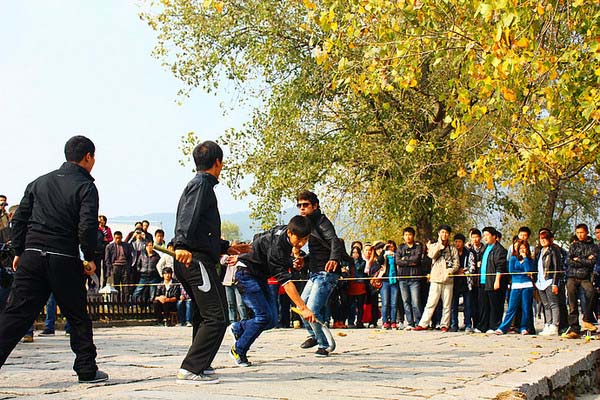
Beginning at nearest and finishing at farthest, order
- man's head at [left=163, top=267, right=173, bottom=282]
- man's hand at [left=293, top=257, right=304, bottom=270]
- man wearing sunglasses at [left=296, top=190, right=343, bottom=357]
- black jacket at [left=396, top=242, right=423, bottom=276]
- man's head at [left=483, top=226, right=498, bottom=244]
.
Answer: man wearing sunglasses at [left=296, top=190, right=343, bottom=357], man's hand at [left=293, top=257, right=304, bottom=270], man's head at [left=483, top=226, right=498, bottom=244], black jacket at [left=396, top=242, right=423, bottom=276], man's head at [left=163, top=267, right=173, bottom=282]

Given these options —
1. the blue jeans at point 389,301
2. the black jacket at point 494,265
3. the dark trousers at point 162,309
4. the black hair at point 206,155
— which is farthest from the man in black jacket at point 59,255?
the dark trousers at point 162,309

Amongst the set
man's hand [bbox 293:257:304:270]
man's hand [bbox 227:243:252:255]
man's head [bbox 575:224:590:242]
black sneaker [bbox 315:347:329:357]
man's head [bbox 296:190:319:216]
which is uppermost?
man's head [bbox 296:190:319:216]

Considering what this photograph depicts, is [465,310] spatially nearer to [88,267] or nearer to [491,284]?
[491,284]

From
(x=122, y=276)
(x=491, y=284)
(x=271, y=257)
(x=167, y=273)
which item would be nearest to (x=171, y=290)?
(x=167, y=273)

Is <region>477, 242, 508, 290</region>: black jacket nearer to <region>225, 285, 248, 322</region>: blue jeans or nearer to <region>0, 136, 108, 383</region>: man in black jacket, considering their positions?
<region>225, 285, 248, 322</region>: blue jeans

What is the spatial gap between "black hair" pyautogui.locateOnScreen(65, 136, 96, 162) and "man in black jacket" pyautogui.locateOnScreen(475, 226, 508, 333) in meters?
10.1

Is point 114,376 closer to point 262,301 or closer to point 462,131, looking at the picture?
point 262,301

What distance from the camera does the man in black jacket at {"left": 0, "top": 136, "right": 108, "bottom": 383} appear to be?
23.9 ft

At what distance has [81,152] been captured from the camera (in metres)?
7.58

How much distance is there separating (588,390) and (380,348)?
269cm

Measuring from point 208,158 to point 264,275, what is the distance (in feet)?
6.72

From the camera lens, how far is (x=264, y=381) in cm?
776

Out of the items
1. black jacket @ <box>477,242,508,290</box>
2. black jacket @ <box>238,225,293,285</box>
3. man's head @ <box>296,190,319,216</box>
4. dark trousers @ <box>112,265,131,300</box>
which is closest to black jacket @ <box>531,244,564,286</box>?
black jacket @ <box>477,242,508,290</box>

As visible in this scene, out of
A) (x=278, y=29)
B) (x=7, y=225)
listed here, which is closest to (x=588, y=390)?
(x=7, y=225)
